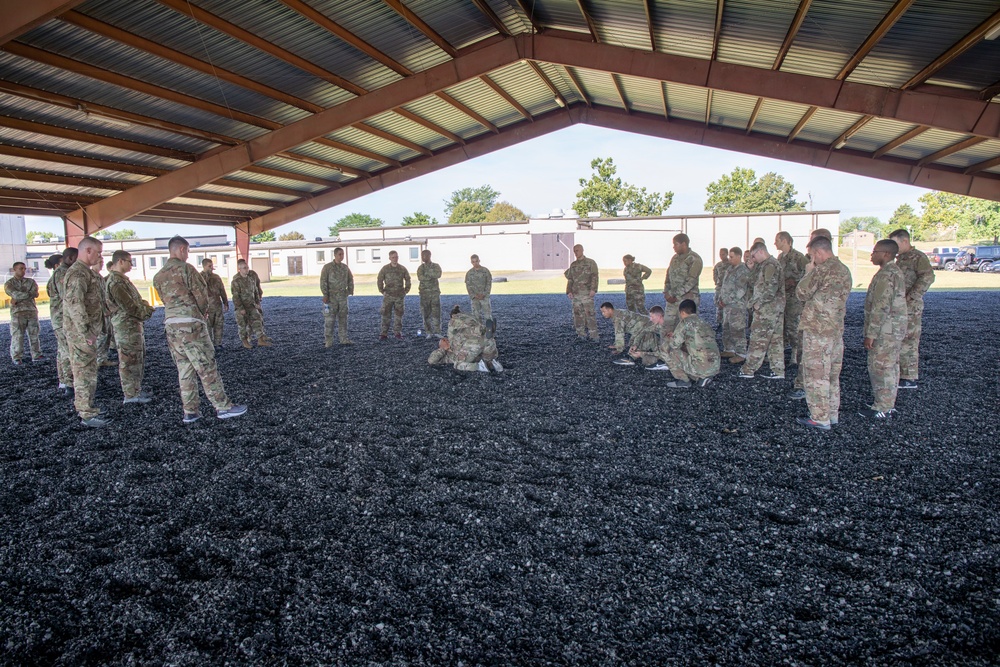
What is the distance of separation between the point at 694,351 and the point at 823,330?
86.6 inches

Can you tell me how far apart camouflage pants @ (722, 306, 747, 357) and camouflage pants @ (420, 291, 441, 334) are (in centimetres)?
597

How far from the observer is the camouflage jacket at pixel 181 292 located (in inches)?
237

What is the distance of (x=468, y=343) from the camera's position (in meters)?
8.77

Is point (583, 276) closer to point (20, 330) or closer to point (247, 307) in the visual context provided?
point (247, 307)

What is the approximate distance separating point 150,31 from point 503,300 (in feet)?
46.4

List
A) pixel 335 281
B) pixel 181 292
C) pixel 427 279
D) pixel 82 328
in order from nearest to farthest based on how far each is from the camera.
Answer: pixel 181 292 → pixel 82 328 → pixel 335 281 → pixel 427 279

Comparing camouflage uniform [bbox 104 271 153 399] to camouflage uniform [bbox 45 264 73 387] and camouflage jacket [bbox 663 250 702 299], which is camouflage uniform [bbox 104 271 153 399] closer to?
camouflage uniform [bbox 45 264 73 387]

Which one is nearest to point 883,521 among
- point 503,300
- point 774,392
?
point 774,392

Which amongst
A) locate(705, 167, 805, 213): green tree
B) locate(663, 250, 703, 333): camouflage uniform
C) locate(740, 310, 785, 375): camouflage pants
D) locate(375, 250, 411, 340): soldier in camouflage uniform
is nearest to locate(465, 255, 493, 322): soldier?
locate(375, 250, 411, 340): soldier in camouflage uniform

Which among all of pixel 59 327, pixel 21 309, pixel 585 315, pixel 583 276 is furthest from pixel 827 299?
pixel 21 309

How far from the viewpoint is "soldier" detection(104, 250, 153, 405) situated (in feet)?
22.7

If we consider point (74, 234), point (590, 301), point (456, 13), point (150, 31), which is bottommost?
point (590, 301)

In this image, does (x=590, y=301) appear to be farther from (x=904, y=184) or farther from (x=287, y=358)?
(x=904, y=184)

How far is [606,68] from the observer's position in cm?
1130
